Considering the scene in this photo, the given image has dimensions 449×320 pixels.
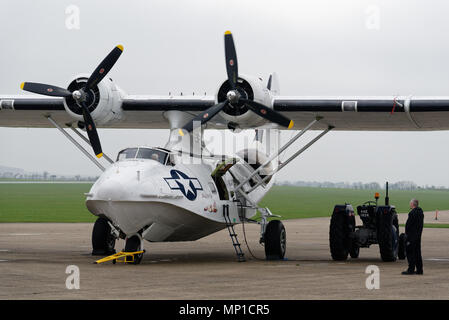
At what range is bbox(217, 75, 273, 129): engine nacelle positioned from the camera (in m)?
16.9

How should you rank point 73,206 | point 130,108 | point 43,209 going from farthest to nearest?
point 73,206 → point 43,209 → point 130,108

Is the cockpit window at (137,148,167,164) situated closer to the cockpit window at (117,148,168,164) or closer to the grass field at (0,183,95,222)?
the cockpit window at (117,148,168,164)

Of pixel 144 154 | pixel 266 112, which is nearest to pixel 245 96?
pixel 266 112


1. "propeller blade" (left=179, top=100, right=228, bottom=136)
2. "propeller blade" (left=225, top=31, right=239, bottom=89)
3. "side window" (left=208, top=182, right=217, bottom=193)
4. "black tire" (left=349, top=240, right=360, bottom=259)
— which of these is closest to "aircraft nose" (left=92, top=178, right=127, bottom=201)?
"propeller blade" (left=179, top=100, right=228, bottom=136)

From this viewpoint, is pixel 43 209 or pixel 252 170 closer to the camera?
pixel 252 170

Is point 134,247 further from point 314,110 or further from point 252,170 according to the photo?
point 252,170

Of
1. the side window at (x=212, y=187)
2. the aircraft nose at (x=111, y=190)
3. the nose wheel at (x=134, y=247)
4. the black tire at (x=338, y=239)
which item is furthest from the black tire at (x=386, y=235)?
the aircraft nose at (x=111, y=190)

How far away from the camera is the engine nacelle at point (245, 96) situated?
55.5ft

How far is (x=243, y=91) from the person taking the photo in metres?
17.0

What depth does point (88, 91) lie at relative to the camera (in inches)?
690

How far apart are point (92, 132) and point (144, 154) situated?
252 cm

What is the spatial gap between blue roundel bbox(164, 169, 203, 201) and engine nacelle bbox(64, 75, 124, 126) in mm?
3246

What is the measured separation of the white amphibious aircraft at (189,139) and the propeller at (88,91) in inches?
1.0

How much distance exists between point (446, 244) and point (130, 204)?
13.4 m
